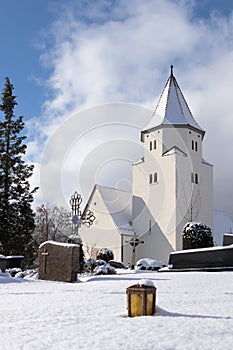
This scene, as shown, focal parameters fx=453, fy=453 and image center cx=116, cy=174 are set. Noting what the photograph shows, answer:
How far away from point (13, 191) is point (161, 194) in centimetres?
2232

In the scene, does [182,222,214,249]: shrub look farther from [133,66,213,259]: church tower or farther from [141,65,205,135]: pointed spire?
[141,65,205,135]: pointed spire

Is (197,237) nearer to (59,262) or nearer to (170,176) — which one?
(59,262)

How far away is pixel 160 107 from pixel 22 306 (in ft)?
149

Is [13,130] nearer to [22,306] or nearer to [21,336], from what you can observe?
[22,306]

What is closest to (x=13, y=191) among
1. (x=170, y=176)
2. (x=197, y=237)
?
(x=197, y=237)

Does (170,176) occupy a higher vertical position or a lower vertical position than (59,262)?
higher

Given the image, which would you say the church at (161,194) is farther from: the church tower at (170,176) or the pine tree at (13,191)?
the pine tree at (13,191)

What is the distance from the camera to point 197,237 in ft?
73.2

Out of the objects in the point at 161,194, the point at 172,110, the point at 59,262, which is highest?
the point at 172,110

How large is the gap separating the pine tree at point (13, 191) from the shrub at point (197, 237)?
12.2m

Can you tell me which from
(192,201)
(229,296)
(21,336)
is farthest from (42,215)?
(21,336)

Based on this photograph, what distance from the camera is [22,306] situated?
7.83 m

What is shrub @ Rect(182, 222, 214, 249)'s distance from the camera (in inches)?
874

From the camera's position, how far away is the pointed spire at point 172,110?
5066 centimetres
